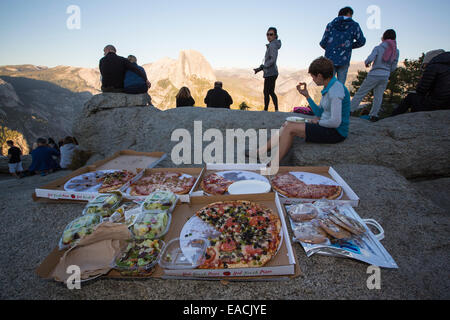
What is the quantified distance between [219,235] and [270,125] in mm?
3982

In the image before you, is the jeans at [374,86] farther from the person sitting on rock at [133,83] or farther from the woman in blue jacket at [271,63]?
the person sitting on rock at [133,83]

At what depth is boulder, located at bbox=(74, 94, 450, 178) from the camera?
13.6 ft

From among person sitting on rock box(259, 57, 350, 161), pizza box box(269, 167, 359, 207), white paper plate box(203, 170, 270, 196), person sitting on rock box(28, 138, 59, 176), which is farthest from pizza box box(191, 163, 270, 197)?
person sitting on rock box(28, 138, 59, 176)

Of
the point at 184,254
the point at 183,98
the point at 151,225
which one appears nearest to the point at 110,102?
the point at 183,98

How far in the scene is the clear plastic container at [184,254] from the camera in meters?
1.64

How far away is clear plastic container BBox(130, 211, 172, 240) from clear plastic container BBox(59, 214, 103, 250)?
0.38 m

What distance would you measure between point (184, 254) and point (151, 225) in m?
0.46

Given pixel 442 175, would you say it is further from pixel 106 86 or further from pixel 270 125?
pixel 106 86

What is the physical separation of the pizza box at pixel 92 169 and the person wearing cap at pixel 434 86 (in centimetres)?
623

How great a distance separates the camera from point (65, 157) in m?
8.62

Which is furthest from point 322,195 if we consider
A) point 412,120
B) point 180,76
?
point 180,76

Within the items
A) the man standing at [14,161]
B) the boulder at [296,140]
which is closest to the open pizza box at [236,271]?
the boulder at [296,140]

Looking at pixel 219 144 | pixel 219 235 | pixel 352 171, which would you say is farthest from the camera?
pixel 219 144

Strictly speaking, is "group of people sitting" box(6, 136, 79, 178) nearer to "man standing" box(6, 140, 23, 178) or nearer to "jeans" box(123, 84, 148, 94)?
"man standing" box(6, 140, 23, 178)
